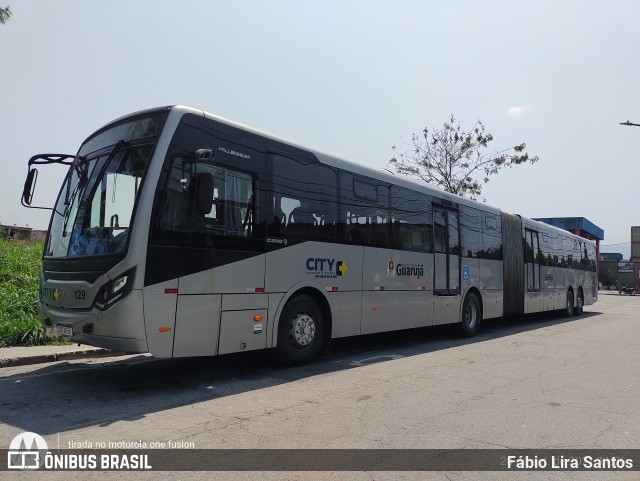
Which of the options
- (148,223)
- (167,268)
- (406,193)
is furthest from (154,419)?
(406,193)

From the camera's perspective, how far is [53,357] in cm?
842

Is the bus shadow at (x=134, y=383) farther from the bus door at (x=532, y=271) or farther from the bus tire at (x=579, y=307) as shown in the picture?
the bus tire at (x=579, y=307)

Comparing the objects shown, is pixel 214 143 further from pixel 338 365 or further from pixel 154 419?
pixel 338 365

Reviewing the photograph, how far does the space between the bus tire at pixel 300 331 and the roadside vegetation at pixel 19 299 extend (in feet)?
12.4

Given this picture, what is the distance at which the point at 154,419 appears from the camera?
5.23m

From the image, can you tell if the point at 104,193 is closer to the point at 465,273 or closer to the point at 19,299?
the point at 19,299

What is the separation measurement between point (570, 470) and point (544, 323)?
46.2ft

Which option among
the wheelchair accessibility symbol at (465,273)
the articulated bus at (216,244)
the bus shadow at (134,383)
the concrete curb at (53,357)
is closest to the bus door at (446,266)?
the wheelchair accessibility symbol at (465,273)

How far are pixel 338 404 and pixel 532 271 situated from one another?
12.3 metres

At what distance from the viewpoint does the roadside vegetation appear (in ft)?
30.8

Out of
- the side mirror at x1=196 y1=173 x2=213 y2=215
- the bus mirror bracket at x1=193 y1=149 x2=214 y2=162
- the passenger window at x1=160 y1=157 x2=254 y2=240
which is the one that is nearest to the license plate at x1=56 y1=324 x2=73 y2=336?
the passenger window at x1=160 y1=157 x2=254 y2=240

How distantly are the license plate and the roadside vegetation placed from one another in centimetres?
182

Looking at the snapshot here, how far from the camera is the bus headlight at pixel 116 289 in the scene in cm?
576

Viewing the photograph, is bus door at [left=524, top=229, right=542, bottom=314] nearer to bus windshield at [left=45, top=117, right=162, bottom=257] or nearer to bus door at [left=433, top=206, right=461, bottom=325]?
bus door at [left=433, top=206, right=461, bottom=325]
